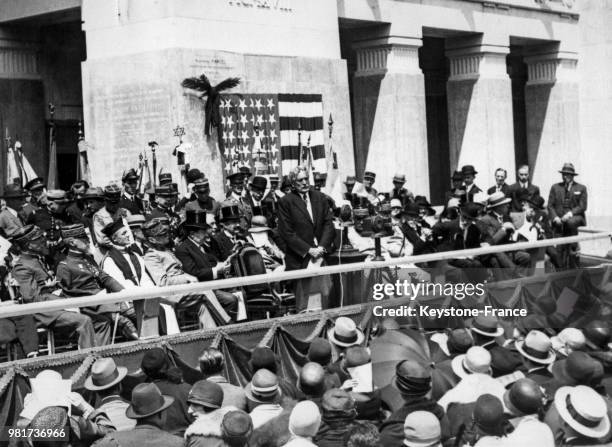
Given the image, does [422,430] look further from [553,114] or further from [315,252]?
[553,114]

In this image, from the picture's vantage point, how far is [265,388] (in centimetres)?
746

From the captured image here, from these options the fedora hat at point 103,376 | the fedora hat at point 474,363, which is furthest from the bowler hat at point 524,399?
the fedora hat at point 103,376

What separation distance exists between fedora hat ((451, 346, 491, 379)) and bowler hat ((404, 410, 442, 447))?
4.78 feet

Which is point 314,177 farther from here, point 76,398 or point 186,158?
point 76,398

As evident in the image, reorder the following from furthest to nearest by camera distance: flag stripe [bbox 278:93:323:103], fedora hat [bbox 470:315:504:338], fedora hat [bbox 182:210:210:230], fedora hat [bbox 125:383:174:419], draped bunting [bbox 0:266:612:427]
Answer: flag stripe [bbox 278:93:323:103], fedora hat [bbox 182:210:210:230], fedora hat [bbox 470:315:504:338], draped bunting [bbox 0:266:612:427], fedora hat [bbox 125:383:174:419]

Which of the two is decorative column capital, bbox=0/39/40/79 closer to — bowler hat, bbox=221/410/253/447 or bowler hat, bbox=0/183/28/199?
bowler hat, bbox=0/183/28/199

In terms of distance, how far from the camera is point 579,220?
18.8m

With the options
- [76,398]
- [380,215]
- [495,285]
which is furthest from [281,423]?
[380,215]

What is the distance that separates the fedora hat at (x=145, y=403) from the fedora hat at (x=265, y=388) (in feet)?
2.21

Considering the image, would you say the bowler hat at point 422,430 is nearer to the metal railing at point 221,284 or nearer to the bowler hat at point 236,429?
the bowler hat at point 236,429

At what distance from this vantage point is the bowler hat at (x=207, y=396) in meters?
6.93

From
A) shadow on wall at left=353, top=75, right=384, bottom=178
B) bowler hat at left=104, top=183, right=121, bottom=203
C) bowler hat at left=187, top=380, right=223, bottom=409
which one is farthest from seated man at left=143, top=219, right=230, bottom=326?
shadow on wall at left=353, top=75, right=384, bottom=178

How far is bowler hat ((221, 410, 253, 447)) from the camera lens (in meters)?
6.23

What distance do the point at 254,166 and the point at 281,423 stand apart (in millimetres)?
14330
